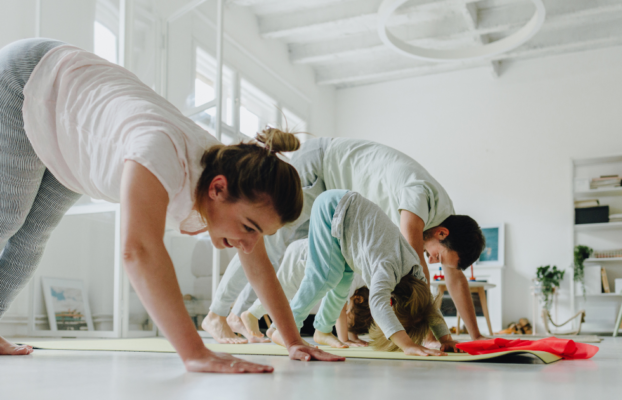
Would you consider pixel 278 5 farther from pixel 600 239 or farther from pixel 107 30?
pixel 600 239

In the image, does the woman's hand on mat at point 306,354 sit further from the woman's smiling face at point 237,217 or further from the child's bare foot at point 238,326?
the child's bare foot at point 238,326

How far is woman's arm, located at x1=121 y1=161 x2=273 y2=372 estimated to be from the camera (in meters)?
A: 0.91

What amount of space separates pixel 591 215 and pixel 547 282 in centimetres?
83

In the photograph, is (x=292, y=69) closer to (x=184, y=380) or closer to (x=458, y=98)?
(x=458, y=98)

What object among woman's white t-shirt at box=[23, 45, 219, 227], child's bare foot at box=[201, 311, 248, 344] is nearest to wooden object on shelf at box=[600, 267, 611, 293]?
child's bare foot at box=[201, 311, 248, 344]

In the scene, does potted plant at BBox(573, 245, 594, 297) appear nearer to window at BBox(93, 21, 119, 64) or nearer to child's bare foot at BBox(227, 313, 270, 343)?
child's bare foot at BBox(227, 313, 270, 343)

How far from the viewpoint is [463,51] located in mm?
4914

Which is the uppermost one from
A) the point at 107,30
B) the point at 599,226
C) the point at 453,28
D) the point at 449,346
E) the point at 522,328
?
the point at 453,28

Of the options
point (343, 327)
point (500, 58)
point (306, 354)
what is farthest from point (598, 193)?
point (306, 354)

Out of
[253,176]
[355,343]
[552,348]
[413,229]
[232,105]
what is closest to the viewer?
[253,176]

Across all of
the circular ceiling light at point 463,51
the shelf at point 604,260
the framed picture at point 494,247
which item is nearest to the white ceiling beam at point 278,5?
the circular ceiling light at point 463,51

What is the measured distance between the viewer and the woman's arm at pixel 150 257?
0.91 m

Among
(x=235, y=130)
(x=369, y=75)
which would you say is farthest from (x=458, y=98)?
(x=235, y=130)

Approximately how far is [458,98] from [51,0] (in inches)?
182
